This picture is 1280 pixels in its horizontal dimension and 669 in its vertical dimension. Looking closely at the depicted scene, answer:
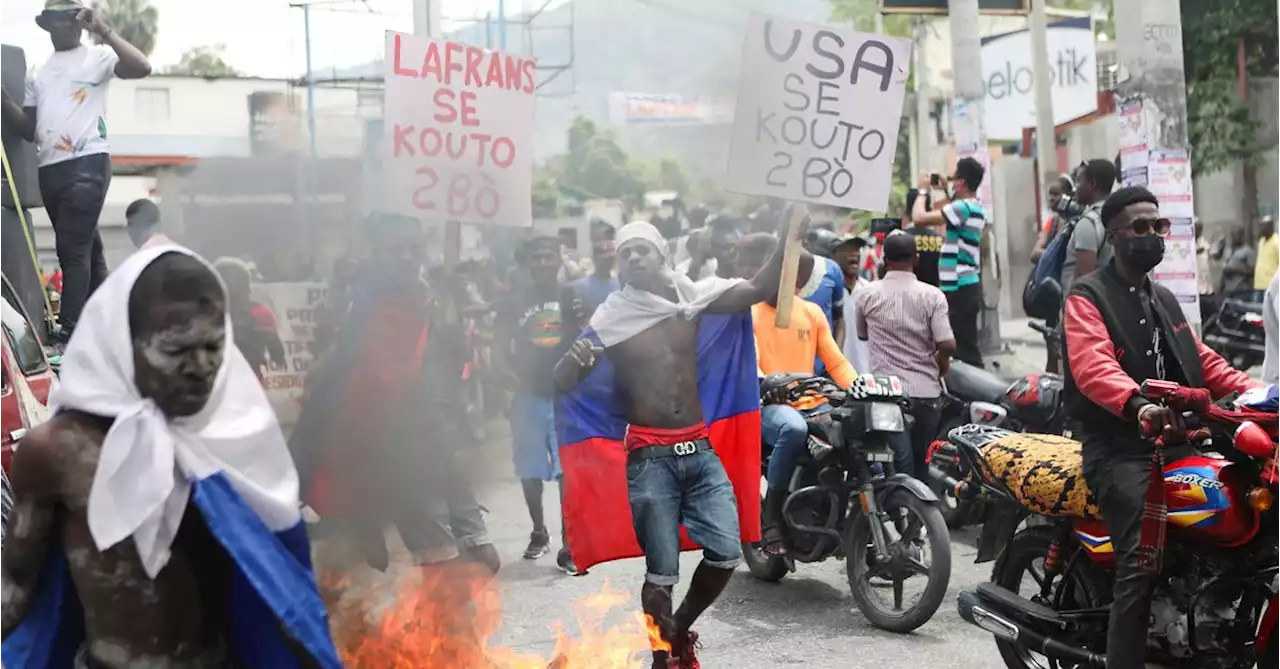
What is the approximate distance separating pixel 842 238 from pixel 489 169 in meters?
4.63

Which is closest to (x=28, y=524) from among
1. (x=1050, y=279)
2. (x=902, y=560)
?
(x=902, y=560)

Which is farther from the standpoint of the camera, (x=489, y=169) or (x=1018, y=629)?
(x=489, y=169)

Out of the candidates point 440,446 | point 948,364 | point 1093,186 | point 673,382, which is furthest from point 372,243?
point 1093,186

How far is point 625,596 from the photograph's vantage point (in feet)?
25.0

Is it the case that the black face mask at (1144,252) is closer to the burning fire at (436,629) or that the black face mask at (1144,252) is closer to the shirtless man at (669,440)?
the shirtless man at (669,440)

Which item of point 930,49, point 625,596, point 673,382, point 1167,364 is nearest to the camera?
point 1167,364

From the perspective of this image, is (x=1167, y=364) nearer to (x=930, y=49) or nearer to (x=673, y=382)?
(x=673, y=382)

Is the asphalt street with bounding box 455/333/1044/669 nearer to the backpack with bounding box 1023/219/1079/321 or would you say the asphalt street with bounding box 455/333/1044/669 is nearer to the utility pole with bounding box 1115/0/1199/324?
the backpack with bounding box 1023/219/1079/321

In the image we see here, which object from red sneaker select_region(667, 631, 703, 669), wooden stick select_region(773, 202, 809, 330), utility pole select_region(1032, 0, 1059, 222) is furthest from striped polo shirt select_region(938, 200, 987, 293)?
utility pole select_region(1032, 0, 1059, 222)

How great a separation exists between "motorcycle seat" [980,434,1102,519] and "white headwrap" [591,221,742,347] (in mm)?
Result: 1260

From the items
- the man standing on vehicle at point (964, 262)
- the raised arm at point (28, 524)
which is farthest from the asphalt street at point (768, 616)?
the raised arm at point (28, 524)

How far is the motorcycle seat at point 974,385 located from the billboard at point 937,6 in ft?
25.0

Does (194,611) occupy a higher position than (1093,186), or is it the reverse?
(1093,186)

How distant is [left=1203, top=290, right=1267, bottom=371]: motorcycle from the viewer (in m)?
14.6
